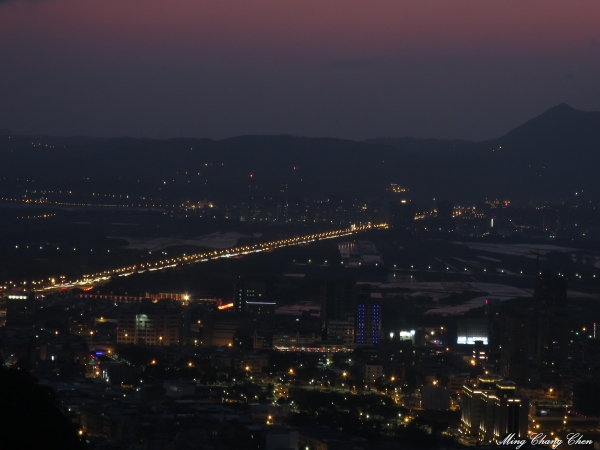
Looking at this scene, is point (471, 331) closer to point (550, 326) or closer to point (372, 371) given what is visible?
point (550, 326)

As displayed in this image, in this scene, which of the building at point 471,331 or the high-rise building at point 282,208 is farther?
the high-rise building at point 282,208

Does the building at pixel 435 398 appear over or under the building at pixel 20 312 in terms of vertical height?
under

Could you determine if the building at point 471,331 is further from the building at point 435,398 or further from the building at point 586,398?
the building at point 435,398

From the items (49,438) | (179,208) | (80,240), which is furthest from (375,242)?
(49,438)

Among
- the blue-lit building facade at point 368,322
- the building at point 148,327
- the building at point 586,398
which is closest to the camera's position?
the building at point 586,398

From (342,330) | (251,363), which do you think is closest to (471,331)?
(342,330)

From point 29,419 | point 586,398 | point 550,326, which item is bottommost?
point 586,398
